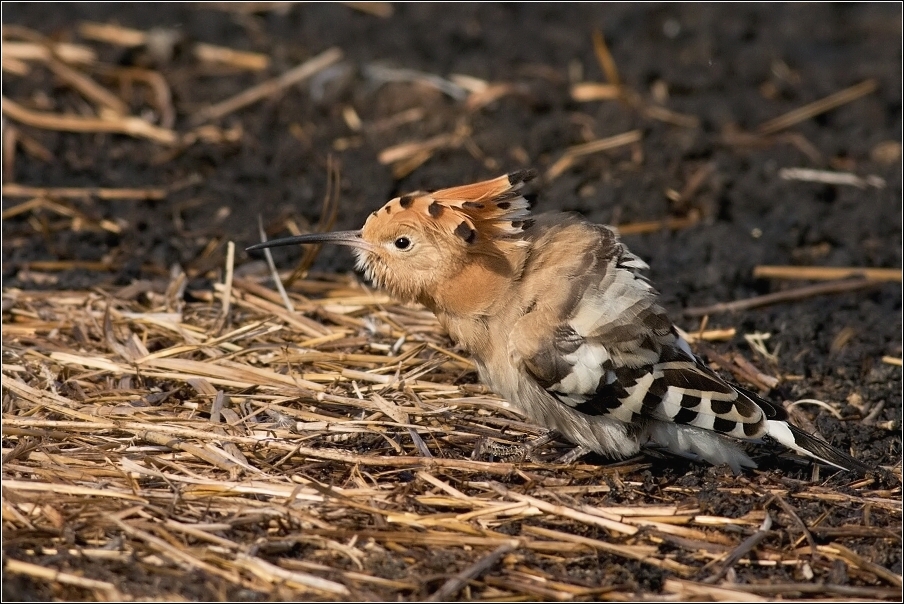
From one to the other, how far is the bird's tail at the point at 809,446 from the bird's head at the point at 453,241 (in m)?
1.24

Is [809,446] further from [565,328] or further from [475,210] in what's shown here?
[475,210]

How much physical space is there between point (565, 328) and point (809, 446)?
108 centimetres

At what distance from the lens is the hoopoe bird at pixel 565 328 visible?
4555 millimetres

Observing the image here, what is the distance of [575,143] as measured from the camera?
765 cm

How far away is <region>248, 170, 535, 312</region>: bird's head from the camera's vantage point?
463 cm

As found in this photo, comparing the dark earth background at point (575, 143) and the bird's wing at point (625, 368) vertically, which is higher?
the dark earth background at point (575, 143)

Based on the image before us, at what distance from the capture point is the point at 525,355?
181 inches

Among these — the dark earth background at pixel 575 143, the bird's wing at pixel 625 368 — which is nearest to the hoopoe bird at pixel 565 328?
the bird's wing at pixel 625 368

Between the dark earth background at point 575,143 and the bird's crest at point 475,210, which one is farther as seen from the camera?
the dark earth background at point 575,143

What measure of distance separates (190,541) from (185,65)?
5.37 meters

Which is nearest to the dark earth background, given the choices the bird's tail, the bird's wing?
the bird's tail

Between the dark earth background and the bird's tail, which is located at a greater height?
the dark earth background

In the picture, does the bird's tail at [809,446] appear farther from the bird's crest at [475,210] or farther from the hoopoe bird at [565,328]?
the bird's crest at [475,210]

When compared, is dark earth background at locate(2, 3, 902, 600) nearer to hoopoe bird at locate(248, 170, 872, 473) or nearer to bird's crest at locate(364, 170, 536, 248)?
hoopoe bird at locate(248, 170, 872, 473)
